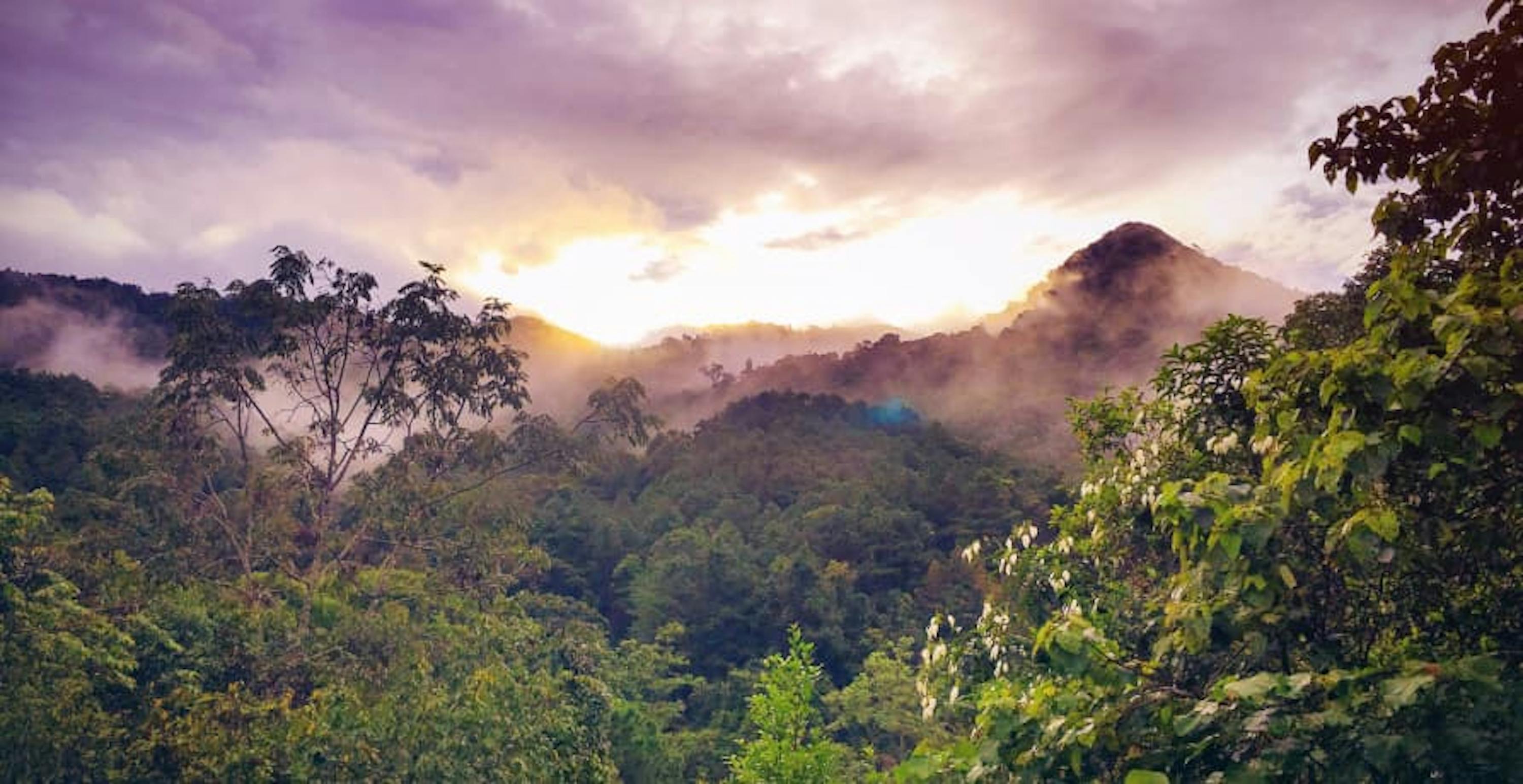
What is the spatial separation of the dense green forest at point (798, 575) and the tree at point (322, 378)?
0.07 m

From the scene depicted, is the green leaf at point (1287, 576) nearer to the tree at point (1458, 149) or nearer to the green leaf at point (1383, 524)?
the green leaf at point (1383, 524)

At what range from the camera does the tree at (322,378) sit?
57.5ft

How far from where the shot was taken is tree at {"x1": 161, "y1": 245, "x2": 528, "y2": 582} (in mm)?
17516

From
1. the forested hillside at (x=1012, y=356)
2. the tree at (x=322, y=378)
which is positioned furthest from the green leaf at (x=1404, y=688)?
the forested hillside at (x=1012, y=356)

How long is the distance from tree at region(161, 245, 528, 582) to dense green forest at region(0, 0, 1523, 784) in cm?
7

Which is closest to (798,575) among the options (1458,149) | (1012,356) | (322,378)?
(322,378)

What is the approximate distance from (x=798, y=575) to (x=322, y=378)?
23.8 meters

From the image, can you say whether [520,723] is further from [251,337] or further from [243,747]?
[251,337]

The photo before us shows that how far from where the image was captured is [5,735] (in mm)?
11984

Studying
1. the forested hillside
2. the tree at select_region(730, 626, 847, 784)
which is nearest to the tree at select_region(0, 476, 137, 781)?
the tree at select_region(730, 626, 847, 784)

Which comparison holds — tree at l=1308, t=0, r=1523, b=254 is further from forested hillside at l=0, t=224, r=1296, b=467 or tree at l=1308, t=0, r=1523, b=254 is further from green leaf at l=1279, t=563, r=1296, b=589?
forested hillside at l=0, t=224, r=1296, b=467

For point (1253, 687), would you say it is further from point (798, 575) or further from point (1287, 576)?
point (798, 575)

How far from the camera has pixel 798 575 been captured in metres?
39.4

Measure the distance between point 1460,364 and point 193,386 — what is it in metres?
18.9
